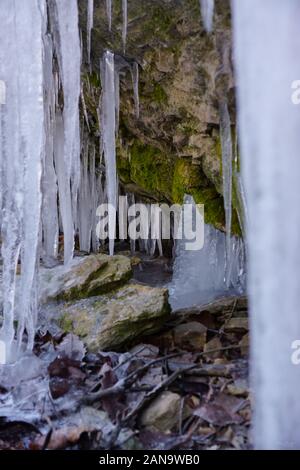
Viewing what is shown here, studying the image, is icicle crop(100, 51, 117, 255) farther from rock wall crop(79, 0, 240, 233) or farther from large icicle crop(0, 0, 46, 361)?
large icicle crop(0, 0, 46, 361)

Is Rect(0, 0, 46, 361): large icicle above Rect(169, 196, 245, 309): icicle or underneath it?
above

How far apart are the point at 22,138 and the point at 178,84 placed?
3.03 ft

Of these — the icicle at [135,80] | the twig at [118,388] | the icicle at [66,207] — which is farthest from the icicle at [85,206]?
the twig at [118,388]

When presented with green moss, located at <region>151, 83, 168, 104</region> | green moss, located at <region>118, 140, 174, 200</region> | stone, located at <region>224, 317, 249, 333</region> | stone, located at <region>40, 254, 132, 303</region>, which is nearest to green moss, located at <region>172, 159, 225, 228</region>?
green moss, located at <region>118, 140, 174, 200</region>

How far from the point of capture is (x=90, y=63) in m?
2.92

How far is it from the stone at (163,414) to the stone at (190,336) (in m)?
0.61

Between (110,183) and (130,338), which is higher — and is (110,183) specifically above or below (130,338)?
above

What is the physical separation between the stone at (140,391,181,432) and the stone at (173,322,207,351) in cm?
61

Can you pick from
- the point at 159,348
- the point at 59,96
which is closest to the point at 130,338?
the point at 159,348

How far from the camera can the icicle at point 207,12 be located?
1.85 m

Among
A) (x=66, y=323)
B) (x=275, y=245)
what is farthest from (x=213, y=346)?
(x=275, y=245)

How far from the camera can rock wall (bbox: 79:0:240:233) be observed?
2088 millimetres

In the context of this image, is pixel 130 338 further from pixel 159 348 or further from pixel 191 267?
pixel 191 267
